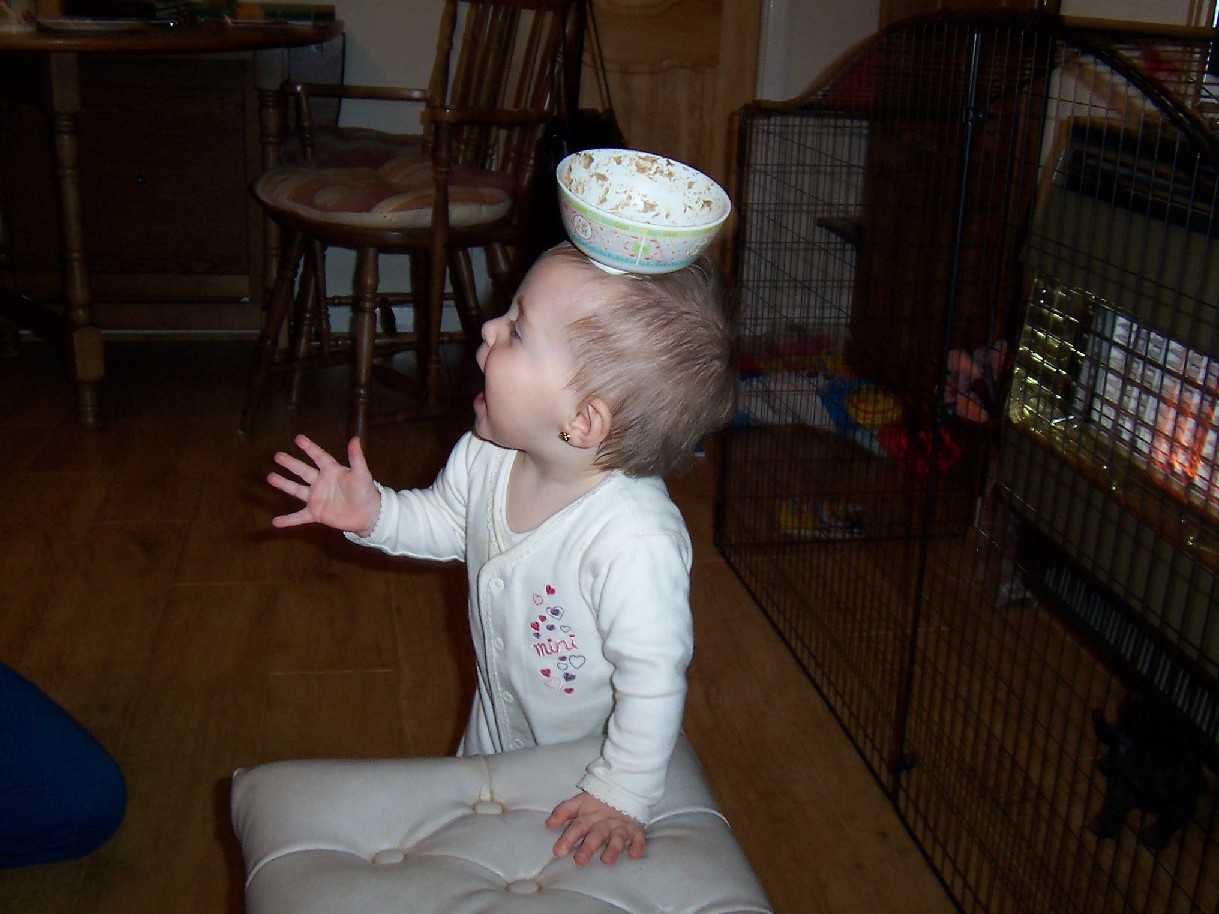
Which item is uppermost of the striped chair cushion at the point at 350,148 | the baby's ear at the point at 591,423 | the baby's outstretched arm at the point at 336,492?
the baby's ear at the point at 591,423

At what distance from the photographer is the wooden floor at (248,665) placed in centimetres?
140

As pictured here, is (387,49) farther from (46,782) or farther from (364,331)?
(46,782)

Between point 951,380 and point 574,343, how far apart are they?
36.5 inches

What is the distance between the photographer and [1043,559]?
6.27 feet

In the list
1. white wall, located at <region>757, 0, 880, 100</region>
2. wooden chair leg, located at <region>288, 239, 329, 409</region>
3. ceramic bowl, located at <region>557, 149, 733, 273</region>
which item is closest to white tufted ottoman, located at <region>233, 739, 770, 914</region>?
ceramic bowl, located at <region>557, 149, 733, 273</region>

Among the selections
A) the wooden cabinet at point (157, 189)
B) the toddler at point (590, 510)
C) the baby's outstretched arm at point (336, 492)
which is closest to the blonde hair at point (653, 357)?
the toddler at point (590, 510)

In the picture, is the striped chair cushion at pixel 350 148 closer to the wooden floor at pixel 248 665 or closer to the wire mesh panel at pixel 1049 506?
the wooden floor at pixel 248 665

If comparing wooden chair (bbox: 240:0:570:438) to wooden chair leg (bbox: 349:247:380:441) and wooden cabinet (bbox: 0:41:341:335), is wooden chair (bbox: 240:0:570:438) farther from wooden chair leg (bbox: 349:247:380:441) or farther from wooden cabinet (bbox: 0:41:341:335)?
wooden cabinet (bbox: 0:41:341:335)

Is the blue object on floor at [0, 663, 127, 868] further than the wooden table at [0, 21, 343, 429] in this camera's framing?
No

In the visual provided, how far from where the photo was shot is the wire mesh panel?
4.30 ft

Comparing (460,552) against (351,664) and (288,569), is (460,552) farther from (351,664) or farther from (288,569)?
(288,569)

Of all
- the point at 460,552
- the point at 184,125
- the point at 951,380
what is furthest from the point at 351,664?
the point at 184,125

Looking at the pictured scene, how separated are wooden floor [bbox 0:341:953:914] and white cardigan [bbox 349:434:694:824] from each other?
441mm

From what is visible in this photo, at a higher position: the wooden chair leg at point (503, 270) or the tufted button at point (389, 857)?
the wooden chair leg at point (503, 270)
